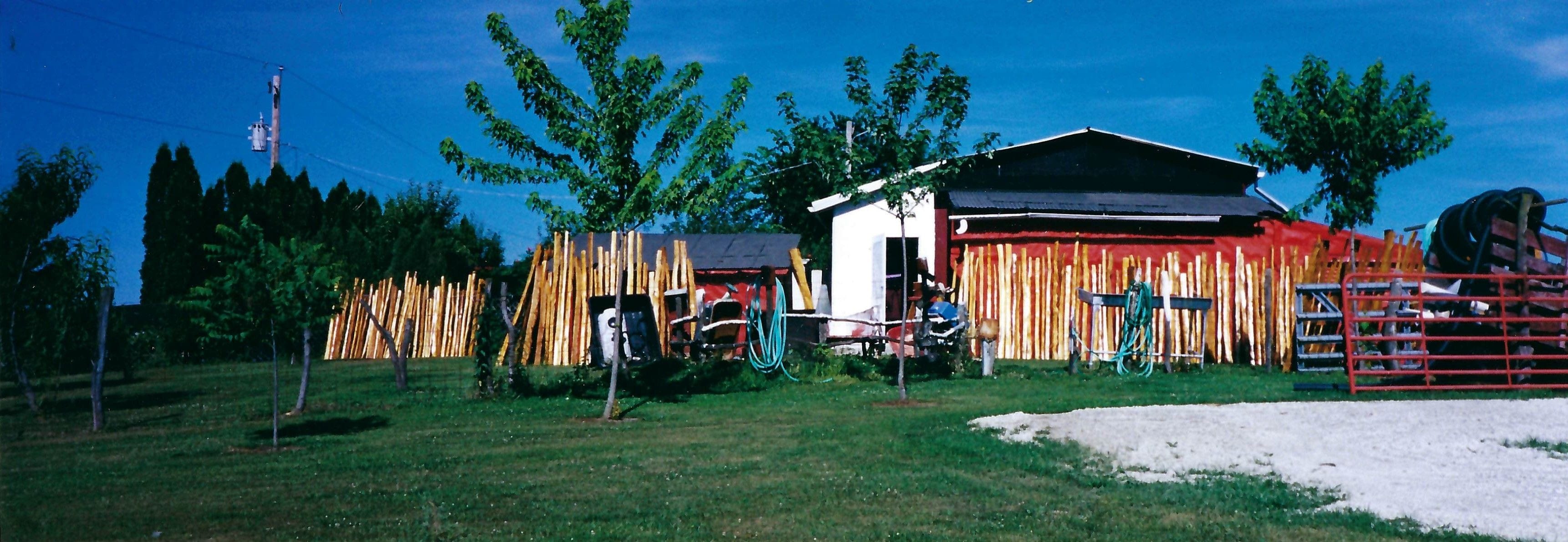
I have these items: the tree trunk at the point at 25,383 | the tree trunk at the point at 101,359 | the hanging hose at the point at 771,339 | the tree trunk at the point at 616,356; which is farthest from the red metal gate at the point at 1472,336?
the tree trunk at the point at 25,383

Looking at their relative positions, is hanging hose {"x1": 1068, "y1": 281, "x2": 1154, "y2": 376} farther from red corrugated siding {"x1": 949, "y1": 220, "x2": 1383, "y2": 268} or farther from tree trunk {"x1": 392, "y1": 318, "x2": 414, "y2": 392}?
tree trunk {"x1": 392, "y1": 318, "x2": 414, "y2": 392}

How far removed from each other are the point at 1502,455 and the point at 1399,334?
578cm

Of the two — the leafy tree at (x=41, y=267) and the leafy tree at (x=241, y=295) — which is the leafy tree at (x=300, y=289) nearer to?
the leafy tree at (x=241, y=295)

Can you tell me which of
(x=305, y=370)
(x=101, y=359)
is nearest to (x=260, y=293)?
(x=305, y=370)

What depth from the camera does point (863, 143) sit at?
557 inches

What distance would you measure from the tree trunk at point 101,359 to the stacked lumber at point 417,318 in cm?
1332

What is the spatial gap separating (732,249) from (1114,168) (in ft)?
35.2

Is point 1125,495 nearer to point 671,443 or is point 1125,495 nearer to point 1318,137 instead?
point 671,443

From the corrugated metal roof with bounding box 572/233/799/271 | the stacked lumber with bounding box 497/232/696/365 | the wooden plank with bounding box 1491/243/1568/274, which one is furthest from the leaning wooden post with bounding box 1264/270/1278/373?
the corrugated metal roof with bounding box 572/233/799/271

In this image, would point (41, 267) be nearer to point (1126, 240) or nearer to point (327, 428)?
point (327, 428)

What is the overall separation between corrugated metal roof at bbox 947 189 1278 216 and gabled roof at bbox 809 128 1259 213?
1.56 m

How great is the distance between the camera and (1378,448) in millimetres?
8469

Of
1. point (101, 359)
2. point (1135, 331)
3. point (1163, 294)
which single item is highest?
point (1163, 294)

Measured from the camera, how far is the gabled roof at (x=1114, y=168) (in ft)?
106
